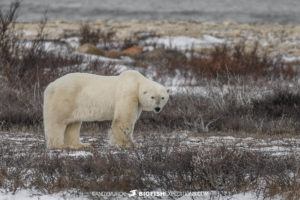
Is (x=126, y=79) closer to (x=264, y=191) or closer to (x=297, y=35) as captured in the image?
(x=264, y=191)

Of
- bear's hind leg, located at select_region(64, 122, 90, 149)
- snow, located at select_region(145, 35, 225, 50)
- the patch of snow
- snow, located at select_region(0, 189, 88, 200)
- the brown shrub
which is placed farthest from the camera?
snow, located at select_region(145, 35, 225, 50)

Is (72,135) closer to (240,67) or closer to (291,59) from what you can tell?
(240,67)

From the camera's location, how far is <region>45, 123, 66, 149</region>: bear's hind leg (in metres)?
6.50

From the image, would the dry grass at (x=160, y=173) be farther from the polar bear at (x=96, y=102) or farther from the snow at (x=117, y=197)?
the polar bear at (x=96, y=102)

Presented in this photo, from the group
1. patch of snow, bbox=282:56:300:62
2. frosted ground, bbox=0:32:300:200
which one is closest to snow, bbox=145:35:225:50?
patch of snow, bbox=282:56:300:62

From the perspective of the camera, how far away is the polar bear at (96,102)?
Answer: 645 centimetres

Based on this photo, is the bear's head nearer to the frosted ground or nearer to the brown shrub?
the frosted ground

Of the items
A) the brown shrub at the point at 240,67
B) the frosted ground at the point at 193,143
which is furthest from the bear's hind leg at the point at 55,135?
the brown shrub at the point at 240,67

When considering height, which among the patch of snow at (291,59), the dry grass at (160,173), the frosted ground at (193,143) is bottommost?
the patch of snow at (291,59)

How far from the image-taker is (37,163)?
5203mm

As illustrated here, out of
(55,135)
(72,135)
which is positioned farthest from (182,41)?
(55,135)

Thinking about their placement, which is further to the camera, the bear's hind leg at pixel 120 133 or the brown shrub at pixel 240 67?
the brown shrub at pixel 240 67

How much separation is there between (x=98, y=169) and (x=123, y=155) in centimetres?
41

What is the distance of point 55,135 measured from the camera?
652 cm
